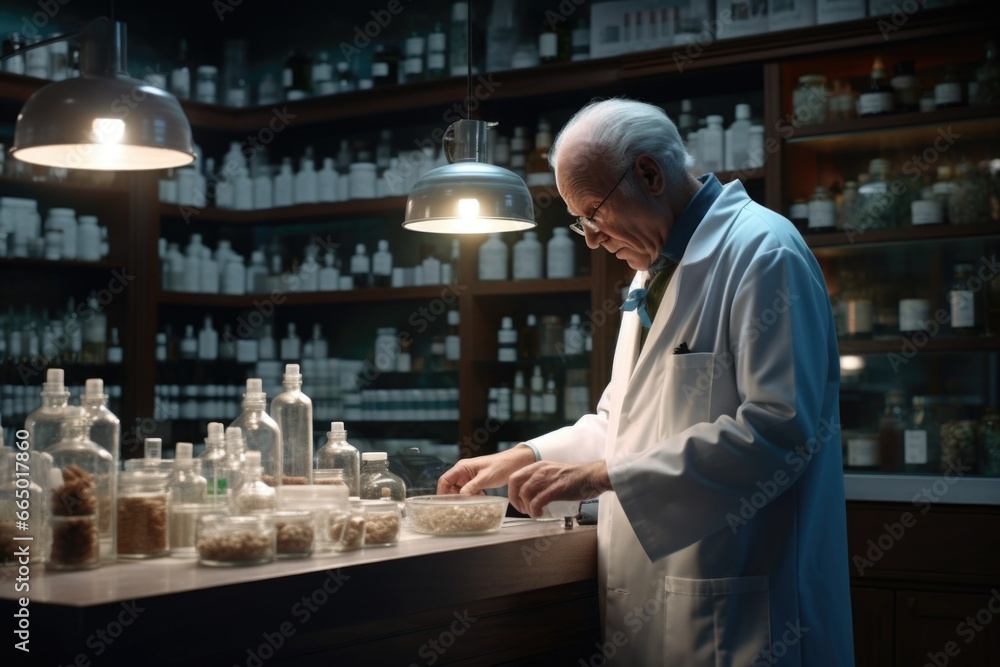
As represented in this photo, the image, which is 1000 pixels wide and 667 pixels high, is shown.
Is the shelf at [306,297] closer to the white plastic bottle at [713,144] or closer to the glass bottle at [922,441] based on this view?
the white plastic bottle at [713,144]

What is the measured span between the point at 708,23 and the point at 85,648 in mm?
3241

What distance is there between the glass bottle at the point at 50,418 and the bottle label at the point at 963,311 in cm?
274

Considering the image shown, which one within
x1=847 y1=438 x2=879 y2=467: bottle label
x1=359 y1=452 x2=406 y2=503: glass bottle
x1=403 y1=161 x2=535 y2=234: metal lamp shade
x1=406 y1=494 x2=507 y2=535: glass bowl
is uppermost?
x1=403 y1=161 x2=535 y2=234: metal lamp shade

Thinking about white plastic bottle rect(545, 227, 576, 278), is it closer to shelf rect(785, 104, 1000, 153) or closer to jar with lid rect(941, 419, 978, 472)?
shelf rect(785, 104, 1000, 153)

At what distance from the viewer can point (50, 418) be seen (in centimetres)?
160

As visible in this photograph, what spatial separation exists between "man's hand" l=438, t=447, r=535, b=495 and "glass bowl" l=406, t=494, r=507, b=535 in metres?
0.22

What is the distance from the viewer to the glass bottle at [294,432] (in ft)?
6.36

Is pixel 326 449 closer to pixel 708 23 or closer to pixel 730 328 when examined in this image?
pixel 730 328

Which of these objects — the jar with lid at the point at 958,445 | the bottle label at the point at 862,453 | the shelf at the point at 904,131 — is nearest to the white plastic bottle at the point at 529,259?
the shelf at the point at 904,131

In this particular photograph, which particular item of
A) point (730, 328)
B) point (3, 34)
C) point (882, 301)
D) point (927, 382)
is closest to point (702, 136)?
point (882, 301)

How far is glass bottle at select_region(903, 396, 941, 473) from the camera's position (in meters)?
3.39

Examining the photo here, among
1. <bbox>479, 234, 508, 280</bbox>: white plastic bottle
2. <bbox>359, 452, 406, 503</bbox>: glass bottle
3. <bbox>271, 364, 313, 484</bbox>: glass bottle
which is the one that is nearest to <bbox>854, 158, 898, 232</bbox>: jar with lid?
<bbox>479, 234, 508, 280</bbox>: white plastic bottle

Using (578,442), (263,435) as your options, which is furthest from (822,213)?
(263,435)

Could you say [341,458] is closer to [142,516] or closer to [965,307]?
[142,516]
